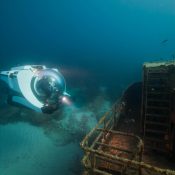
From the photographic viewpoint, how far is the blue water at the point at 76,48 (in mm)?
15883

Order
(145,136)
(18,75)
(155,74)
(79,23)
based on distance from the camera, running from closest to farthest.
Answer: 1. (18,75)
2. (145,136)
3. (155,74)
4. (79,23)

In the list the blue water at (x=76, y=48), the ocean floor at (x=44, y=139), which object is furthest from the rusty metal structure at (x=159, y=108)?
the blue water at (x=76, y=48)

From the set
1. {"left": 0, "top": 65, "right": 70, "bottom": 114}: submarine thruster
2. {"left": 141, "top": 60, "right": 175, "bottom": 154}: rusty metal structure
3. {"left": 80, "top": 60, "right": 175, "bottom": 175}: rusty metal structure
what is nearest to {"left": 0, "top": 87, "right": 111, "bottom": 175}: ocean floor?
{"left": 80, "top": 60, "right": 175, "bottom": 175}: rusty metal structure

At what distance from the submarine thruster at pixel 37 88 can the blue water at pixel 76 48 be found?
10402 millimetres

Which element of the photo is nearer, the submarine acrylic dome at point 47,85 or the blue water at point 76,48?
the submarine acrylic dome at point 47,85

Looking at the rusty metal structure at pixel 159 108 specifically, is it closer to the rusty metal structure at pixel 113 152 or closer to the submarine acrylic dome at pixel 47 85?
the rusty metal structure at pixel 113 152

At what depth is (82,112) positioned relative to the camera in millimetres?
20812

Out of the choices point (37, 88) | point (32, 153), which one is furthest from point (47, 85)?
point (32, 153)

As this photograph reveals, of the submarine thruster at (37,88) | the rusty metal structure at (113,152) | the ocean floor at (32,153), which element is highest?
the submarine thruster at (37,88)

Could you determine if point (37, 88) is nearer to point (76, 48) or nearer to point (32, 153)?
point (32, 153)

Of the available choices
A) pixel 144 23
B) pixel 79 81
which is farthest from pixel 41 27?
pixel 79 81

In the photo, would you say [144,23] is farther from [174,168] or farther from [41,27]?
[174,168]

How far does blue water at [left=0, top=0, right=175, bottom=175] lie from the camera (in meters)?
15.9

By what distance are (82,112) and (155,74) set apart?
12.2 meters
